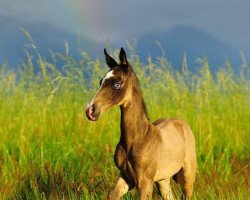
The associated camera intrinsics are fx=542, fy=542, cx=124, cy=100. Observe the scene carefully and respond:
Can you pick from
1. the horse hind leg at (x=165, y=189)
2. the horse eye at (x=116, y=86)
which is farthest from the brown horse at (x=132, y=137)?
the horse hind leg at (x=165, y=189)

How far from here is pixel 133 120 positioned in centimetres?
426

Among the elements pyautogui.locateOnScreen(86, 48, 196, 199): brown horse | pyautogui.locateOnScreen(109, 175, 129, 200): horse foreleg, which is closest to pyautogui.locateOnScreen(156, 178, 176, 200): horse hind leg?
pyautogui.locateOnScreen(86, 48, 196, 199): brown horse

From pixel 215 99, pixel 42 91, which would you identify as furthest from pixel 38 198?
pixel 215 99

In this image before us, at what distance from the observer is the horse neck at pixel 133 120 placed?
4223mm

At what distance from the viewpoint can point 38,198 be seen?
17.4 ft

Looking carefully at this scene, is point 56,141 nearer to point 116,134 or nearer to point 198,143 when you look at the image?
point 116,134

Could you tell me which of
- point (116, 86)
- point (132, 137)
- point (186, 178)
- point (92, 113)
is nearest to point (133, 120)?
point (132, 137)

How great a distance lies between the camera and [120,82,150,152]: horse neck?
13.9 feet

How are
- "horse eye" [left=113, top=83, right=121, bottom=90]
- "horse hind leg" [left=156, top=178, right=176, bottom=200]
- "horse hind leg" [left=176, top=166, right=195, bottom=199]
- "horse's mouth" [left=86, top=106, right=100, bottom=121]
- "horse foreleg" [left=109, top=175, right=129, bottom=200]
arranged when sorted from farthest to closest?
"horse hind leg" [left=156, top=178, right=176, bottom=200]
"horse hind leg" [left=176, top=166, right=195, bottom=199]
"horse foreleg" [left=109, top=175, right=129, bottom=200]
"horse eye" [left=113, top=83, right=121, bottom=90]
"horse's mouth" [left=86, top=106, right=100, bottom=121]

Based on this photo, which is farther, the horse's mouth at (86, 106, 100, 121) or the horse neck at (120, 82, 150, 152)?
the horse neck at (120, 82, 150, 152)

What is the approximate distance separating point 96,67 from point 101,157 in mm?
1647

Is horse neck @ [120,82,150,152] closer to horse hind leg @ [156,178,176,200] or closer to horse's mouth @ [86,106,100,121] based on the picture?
horse's mouth @ [86,106,100,121]

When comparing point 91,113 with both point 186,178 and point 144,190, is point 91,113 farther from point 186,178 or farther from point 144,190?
point 186,178

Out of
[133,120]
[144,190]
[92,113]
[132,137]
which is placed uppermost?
[92,113]
